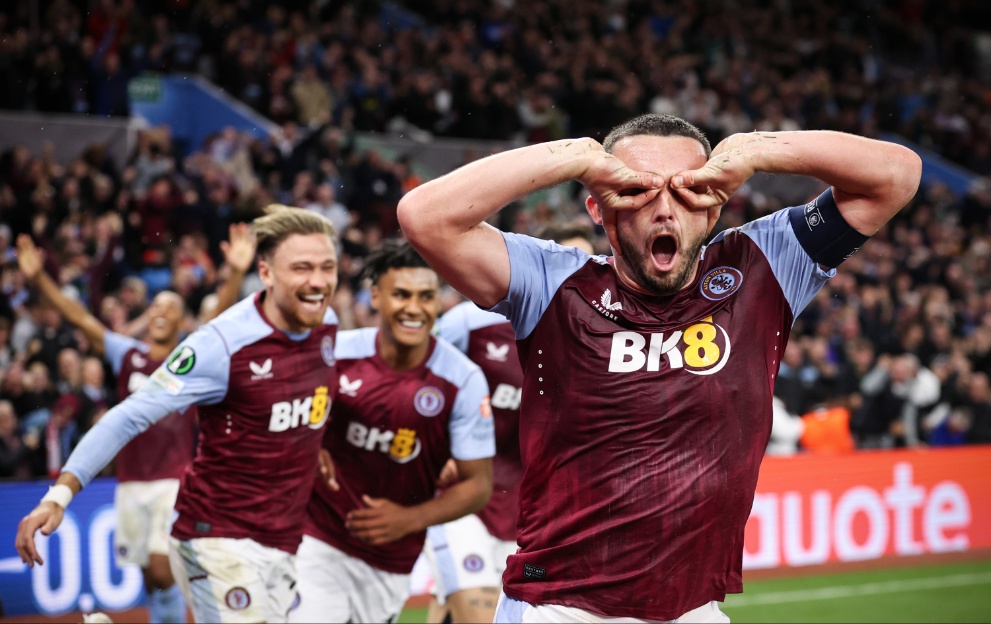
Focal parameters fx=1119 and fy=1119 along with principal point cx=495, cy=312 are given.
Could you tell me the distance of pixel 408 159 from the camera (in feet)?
52.5

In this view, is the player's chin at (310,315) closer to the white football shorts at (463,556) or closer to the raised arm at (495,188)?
the white football shorts at (463,556)

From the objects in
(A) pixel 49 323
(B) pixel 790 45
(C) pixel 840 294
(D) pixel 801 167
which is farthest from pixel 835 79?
(D) pixel 801 167

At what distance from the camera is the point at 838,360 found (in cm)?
1658

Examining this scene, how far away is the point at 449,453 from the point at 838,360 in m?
11.9

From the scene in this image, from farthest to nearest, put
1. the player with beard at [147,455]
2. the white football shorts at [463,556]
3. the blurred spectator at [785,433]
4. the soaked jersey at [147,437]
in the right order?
the blurred spectator at [785,433] → the soaked jersey at [147,437] → the player with beard at [147,455] → the white football shorts at [463,556]

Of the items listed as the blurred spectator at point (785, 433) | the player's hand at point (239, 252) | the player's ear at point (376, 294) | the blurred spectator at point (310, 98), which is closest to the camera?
the player's ear at point (376, 294)

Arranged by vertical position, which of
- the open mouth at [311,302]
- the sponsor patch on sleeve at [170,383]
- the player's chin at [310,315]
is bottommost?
the sponsor patch on sleeve at [170,383]

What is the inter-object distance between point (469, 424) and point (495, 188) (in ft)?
9.62

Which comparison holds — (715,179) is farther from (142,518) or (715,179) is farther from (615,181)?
(142,518)

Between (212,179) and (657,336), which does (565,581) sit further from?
(212,179)

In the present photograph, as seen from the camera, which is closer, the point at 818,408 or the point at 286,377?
the point at 286,377

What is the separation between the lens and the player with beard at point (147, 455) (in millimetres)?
8383

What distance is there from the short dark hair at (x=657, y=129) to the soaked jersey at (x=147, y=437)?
6.49 m

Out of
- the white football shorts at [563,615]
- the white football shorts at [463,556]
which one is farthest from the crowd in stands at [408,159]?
the white football shorts at [563,615]
